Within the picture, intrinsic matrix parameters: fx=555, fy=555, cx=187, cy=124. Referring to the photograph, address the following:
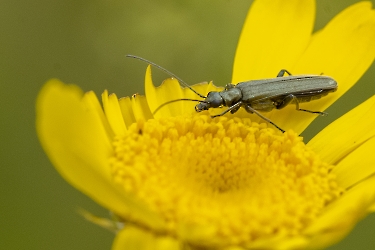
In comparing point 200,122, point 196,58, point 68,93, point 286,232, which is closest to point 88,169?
point 68,93

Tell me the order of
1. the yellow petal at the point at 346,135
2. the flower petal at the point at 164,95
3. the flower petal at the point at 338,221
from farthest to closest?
the flower petal at the point at 164,95 → the yellow petal at the point at 346,135 → the flower petal at the point at 338,221

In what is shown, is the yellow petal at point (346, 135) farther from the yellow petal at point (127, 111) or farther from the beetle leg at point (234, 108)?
the yellow petal at point (127, 111)

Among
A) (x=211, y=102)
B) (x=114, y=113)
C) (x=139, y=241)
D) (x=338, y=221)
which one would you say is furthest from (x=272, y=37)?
(x=139, y=241)

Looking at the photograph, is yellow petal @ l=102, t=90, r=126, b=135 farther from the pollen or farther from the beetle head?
the beetle head

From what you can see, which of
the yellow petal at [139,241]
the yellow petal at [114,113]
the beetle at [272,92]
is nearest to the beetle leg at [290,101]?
the beetle at [272,92]

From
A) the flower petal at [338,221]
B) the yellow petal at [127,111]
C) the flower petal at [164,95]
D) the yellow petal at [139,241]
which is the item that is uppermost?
the flower petal at [164,95]

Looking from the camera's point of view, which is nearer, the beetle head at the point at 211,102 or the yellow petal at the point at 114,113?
the yellow petal at the point at 114,113
